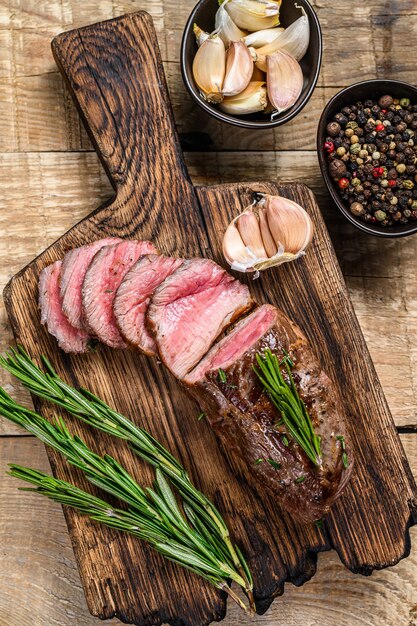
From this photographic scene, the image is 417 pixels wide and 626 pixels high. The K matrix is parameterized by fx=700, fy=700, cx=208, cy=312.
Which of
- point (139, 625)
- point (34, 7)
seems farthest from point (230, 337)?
point (34, 7)

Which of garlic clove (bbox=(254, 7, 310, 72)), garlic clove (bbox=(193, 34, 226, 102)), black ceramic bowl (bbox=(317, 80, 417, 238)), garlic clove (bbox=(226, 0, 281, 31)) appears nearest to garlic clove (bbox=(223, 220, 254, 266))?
black ceramic bowl (bbox=(317, 80, 417, 238))

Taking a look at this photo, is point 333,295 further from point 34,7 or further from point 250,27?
point 34,7

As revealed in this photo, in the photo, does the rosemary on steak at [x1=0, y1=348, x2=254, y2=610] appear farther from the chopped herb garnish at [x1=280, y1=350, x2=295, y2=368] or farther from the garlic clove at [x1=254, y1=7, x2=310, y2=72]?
the garlic clove at [x1=254, y1=7, x2=310, y2=72]

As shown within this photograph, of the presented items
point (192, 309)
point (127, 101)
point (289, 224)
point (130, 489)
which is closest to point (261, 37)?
point (127, 101)

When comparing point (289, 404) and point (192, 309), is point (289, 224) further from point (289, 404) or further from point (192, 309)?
point (289, 404)

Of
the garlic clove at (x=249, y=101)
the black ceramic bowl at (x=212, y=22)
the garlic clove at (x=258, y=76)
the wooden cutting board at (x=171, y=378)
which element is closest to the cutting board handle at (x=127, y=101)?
the wooden cutting board at (x=171, y=378)
